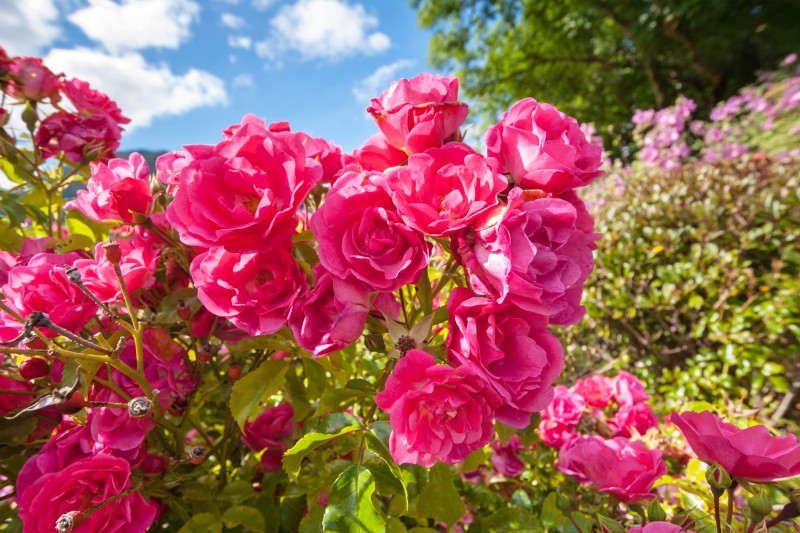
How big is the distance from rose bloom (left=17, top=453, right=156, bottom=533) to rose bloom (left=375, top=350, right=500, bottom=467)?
1.31 ft

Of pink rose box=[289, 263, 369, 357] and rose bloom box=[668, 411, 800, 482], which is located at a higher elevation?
pink rose box=[289, 263, 369, 357]

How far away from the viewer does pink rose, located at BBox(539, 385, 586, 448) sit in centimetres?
100

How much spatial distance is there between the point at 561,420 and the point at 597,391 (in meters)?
0.20

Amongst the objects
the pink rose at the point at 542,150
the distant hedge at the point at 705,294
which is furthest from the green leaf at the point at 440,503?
the distant hedge at the point at 705,294

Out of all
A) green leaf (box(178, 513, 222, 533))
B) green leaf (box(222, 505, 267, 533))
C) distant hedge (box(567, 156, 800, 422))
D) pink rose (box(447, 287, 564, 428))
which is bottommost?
A: distant hedge (box(567, 156, 800, 422))

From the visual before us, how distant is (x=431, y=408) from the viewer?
525 mm

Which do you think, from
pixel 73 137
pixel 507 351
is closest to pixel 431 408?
pixel 507 351

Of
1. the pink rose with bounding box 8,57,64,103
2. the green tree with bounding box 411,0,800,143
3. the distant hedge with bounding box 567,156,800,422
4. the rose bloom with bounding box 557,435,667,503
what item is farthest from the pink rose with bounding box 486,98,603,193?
the green tree with bounding box 411,0,800,143

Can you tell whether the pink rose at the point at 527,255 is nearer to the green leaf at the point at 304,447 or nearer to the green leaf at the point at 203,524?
the green leaf at the point at 304,447

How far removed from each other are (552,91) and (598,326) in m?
11.8

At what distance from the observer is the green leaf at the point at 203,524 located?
708mm

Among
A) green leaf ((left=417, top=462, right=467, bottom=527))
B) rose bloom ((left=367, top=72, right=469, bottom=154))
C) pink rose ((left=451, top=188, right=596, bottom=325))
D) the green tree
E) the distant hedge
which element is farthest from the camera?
the green tree

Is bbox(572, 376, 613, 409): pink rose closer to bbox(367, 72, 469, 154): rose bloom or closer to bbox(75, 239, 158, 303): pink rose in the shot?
bbox(367, 72, 469, 154): rose bloom

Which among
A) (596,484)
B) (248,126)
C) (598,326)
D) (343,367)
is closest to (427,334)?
(343,367)
